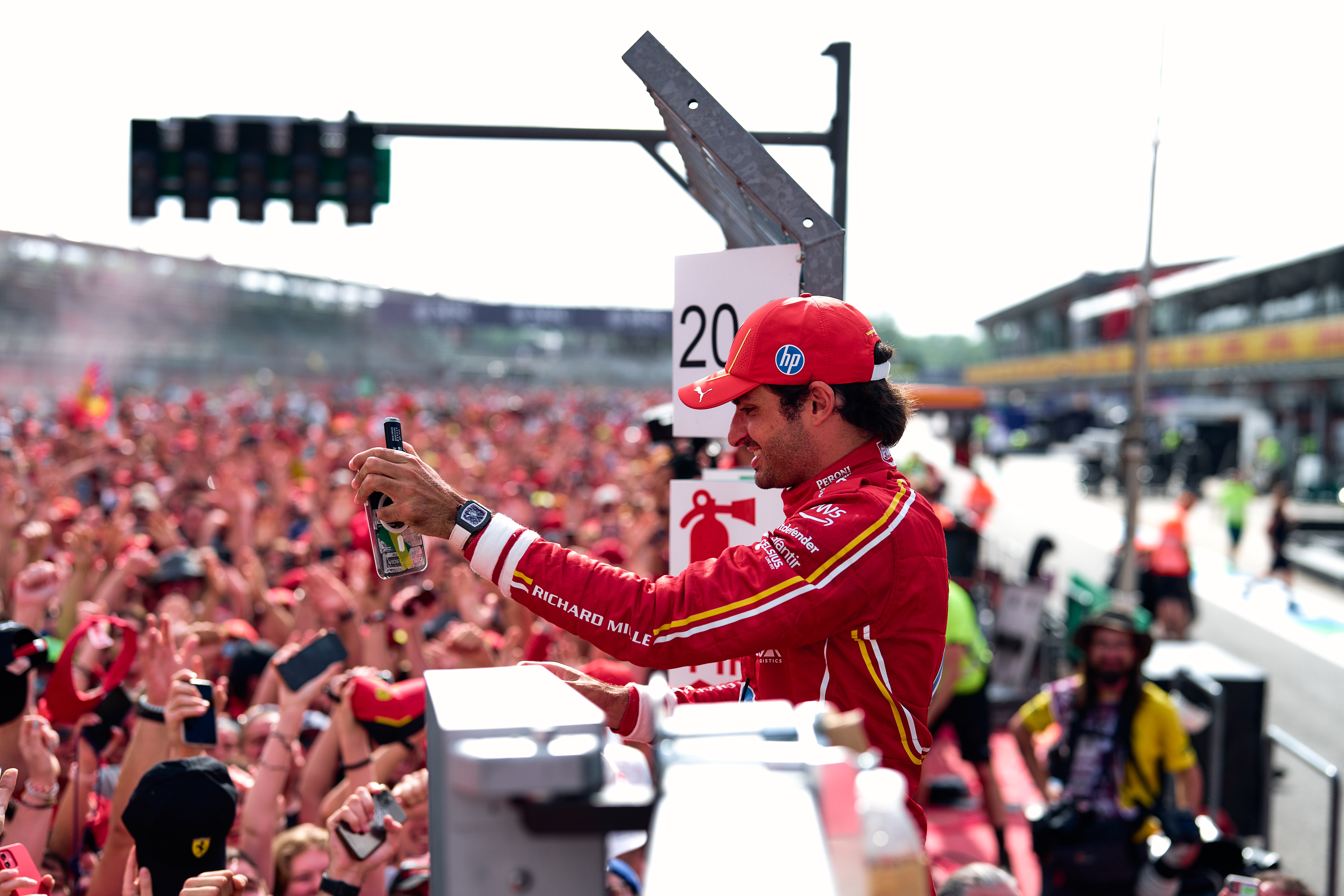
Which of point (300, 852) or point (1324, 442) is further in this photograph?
point (1324, 442)

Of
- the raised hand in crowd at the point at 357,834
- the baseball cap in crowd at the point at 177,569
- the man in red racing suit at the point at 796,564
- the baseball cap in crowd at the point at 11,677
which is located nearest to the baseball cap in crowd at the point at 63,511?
the baseball cap in crowd at the point at 177,569

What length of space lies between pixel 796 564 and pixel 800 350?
44cm

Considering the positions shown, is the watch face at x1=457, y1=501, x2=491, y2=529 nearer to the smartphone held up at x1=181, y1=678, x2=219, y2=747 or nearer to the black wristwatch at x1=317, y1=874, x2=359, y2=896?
the black wristwatch at x1=317, y1=874, x2=359, y2=896

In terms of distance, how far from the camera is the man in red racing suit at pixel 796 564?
182 cm

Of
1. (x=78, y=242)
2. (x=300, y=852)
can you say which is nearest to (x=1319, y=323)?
(x=300, y=852)

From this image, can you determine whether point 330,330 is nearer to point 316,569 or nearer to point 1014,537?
point 1014,537

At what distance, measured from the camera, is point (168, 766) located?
256 centimetres

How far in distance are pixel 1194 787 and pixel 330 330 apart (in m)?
78.6

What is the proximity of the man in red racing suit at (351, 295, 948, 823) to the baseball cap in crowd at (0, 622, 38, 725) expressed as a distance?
1.82 meters

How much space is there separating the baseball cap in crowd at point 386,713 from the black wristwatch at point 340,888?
0.92 m

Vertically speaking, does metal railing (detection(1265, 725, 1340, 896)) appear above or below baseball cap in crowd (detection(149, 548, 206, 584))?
below

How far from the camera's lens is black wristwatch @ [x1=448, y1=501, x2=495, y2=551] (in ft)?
6.16

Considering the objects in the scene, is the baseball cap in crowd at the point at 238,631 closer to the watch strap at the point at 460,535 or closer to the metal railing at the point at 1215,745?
the watch strap at the point at 460,535

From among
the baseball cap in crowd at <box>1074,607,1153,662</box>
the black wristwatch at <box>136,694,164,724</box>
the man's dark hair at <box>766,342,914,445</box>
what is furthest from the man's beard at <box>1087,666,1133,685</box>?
the black wristwatch at <box>136,694,164,724</box>
